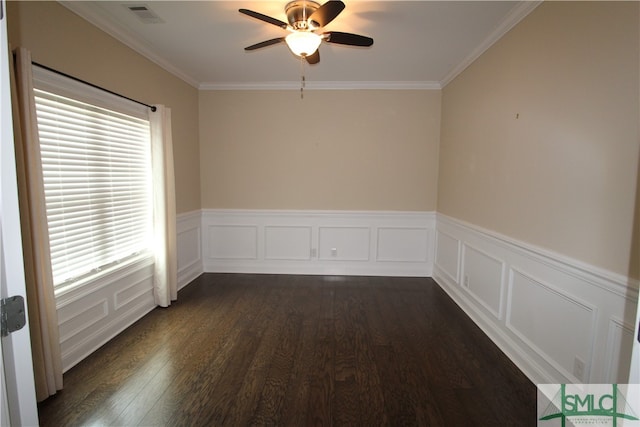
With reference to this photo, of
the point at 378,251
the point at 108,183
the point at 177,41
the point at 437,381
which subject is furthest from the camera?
the point at 378,251

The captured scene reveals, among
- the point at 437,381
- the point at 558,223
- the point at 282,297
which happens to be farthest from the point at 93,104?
the point at 558,223

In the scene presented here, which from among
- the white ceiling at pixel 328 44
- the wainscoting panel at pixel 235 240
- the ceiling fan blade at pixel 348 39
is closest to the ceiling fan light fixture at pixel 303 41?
the ceiling fan blade at pixel 348 39

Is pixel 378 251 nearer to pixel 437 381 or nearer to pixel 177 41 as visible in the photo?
pixel 437 381

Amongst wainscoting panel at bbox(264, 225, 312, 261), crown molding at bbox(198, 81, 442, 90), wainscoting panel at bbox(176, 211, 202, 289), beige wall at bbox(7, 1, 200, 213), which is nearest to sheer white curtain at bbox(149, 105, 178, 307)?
beige wall at bbox(7, 1, 200, 213)

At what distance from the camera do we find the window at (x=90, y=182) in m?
2.13

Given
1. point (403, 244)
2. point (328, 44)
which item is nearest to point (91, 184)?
point (328, 44)

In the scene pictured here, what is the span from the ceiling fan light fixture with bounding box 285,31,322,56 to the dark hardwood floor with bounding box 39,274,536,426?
2.41m

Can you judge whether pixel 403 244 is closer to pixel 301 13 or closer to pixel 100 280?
pixel 301 13

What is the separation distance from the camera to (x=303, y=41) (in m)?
2.16

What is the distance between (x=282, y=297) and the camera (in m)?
3.68

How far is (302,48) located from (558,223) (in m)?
2.16

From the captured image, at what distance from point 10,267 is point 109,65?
2.64 m

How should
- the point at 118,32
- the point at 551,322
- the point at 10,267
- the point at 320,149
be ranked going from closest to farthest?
the point at 10,267
the point at 551,322
the point at 118,32
the point at 320,149

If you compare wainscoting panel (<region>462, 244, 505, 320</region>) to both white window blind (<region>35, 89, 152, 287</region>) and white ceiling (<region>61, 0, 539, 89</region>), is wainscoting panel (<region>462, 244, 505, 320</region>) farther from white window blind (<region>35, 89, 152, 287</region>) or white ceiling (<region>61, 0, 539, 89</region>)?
white window blind (<region>35, 89, 152, 287</region>)
